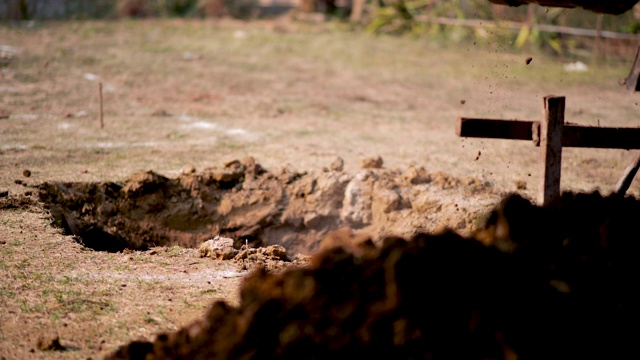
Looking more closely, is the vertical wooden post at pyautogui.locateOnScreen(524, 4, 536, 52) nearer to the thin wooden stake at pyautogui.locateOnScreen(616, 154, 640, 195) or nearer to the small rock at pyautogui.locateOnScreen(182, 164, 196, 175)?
the small rock at pyautogui.locateOnScreen(182, 164, 196, 175)

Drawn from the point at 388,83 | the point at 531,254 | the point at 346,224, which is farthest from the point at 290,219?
the point at 388,83

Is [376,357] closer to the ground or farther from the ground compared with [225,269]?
farther from the ground

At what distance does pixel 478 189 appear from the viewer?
641cm

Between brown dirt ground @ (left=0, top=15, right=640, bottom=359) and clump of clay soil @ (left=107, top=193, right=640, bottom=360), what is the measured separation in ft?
0.43

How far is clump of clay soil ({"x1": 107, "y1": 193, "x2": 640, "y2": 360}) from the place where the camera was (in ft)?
8.87

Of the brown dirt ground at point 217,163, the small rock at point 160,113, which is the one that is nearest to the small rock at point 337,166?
the brown dirt ground at point 217,163

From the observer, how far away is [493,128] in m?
4.48

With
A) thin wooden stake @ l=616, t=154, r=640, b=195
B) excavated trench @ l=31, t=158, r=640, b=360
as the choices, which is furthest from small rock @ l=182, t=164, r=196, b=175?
excavated trench @ l=31, t=158, r=640, b=360

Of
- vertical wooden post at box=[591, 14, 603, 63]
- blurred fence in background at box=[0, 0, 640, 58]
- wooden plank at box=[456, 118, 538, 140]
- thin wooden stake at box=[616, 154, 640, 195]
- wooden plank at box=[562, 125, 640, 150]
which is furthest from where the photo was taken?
blurred fence in background at box=[0, 0, 640, 58]

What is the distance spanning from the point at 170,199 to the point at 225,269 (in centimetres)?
177

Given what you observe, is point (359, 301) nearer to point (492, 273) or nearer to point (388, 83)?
point (492, 273)

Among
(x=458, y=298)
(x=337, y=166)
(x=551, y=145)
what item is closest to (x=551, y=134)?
(x=551, y=145)

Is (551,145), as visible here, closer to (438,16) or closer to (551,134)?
(551,134)

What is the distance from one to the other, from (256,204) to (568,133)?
2724 mm
